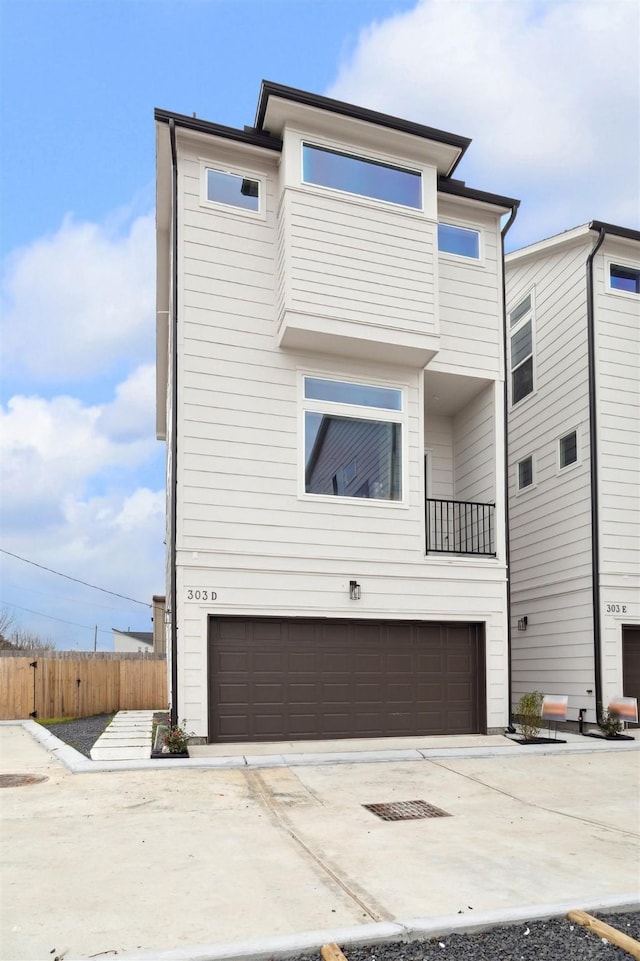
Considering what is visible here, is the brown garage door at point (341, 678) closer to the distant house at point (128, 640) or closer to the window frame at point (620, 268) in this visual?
the window frame at point (620, 268)

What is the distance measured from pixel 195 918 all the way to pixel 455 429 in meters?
10.8

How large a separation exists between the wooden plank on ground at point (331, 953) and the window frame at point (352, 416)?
24.2 feet

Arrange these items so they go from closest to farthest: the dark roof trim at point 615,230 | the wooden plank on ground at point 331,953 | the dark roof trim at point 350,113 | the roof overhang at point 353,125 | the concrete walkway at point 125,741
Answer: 1. the wooden plank on ground at point 331,953
2. the concrete walkway at point 125,741
3. the dark roof trim at point 350,113
4. the roof overhang at point 353,125
5. the dark roof trim at point 615,230

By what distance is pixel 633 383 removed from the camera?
13344 mm

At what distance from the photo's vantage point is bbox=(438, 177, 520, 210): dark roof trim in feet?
39.7

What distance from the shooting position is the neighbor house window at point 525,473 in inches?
602

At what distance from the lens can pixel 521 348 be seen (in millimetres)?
15953

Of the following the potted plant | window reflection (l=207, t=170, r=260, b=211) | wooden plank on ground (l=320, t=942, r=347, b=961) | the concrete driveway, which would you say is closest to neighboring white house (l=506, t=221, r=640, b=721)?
the concrete driveway

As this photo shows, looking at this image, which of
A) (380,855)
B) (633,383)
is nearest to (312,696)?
(380,855)

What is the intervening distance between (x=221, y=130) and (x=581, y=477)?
8008 millimetres

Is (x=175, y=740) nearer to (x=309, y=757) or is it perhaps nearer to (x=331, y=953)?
(x=309, y=757)

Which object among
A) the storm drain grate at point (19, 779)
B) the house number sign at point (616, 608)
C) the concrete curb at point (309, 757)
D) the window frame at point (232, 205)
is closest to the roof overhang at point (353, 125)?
the window frame at point (232, 205)

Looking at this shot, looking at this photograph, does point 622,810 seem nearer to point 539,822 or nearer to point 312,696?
point 539,822

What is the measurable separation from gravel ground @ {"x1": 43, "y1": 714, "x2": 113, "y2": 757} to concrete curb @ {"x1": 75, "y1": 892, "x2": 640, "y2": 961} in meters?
5.85
